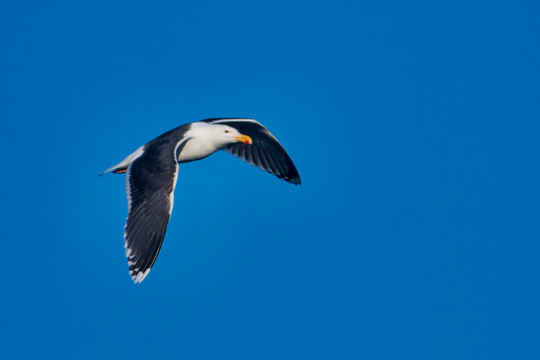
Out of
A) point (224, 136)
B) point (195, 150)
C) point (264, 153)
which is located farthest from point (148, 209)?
point (264, 153)

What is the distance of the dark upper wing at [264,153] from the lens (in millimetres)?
14391

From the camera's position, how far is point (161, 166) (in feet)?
39.0

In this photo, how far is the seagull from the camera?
11484 millimetres

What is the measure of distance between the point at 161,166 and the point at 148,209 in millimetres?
619

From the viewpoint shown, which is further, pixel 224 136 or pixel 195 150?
pixel 224 136

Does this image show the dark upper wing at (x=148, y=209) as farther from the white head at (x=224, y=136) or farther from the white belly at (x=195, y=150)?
the white head at (x=224, y=136)

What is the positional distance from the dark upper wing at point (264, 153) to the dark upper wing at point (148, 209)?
2553mm

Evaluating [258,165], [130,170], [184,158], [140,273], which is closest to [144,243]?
[140,273]

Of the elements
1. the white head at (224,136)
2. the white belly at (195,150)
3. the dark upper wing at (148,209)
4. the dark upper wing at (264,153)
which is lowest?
the dark upper wing at (148,209)

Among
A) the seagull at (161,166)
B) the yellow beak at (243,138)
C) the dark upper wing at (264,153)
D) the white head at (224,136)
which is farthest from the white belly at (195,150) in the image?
the dark upper wing at (264,153)

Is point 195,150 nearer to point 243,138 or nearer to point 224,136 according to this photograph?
point 224,136

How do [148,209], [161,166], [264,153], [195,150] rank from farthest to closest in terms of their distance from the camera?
[264,153], [195,150], [161,166], [148,209]

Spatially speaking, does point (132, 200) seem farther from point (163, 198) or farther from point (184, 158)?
point (184, 158)

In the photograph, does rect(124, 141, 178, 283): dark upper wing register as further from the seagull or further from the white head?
the white head
